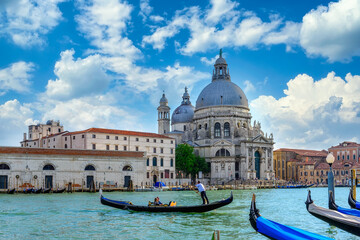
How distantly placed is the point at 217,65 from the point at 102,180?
4084cm

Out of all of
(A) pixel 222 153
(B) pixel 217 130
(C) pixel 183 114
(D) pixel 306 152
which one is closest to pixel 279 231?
(A) pixel 222 153

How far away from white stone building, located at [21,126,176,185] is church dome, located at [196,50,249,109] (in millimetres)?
17966

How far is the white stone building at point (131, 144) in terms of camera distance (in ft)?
175

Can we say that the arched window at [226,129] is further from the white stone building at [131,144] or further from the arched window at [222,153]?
the white stone building at [131,144]

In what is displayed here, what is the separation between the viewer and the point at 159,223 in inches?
720

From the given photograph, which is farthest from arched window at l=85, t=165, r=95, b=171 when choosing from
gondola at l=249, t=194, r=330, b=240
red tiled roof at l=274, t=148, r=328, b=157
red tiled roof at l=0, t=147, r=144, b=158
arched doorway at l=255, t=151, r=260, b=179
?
red tiled roof at l=274, t=148, r=328, b=157

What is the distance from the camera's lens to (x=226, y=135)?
74938 mm

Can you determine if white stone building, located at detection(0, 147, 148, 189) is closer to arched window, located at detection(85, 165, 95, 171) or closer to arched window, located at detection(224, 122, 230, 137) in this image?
arched window, located at detection(85, 165, 95, 171)

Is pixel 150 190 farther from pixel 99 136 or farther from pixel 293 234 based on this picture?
pixel 293 234

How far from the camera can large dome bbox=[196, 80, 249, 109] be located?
7594 cm

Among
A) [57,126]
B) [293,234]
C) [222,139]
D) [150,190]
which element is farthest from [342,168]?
[293,234]

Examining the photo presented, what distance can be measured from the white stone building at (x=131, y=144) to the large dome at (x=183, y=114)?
2463cm

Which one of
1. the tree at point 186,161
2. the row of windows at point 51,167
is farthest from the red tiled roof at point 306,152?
the row of windows at point 51,167

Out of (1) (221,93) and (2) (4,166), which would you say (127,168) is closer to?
(2) (4,166)
